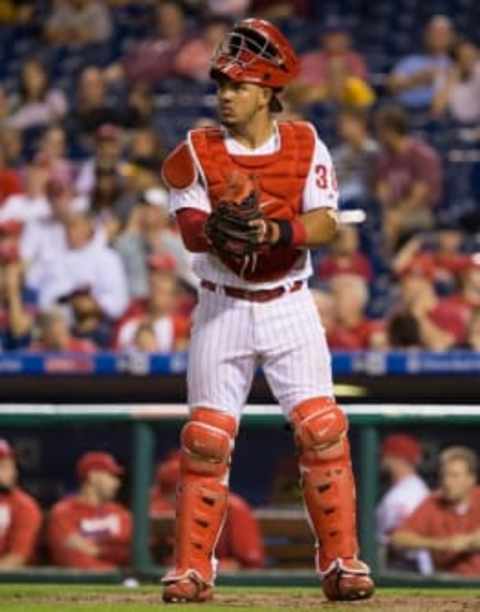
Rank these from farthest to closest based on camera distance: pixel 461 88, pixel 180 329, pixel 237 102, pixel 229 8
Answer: pixel 229 8, pixel 461 88, pixel 180 329, pixel 237 102

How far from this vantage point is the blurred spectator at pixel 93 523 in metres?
9.25

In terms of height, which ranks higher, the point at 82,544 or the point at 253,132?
the point at 253,132

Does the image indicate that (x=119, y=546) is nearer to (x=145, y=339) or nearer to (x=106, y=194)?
(x=145, y=339)

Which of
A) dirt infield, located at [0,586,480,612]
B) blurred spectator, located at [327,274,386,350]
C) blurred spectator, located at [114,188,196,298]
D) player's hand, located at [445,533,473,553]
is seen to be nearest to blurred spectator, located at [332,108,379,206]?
blurred spectator, located at [114,188,196,298]

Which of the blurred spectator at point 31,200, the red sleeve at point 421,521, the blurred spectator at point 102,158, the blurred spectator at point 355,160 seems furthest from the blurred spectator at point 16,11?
the red sleeve at point 421,521

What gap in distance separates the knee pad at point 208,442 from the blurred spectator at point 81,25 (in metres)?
9.20

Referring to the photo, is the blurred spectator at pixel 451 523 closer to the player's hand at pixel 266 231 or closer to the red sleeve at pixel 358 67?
the player's hand at pixel 266 231

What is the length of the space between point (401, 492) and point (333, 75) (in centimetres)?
542

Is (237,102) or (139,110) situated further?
(139,110)

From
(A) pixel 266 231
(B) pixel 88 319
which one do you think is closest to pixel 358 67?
(B) pixel 88 319

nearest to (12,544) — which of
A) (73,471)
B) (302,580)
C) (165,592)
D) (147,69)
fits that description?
(73,471)

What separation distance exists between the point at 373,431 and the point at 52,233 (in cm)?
431

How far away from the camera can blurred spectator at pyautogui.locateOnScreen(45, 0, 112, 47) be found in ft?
51.1

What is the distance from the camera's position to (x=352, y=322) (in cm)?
1136
